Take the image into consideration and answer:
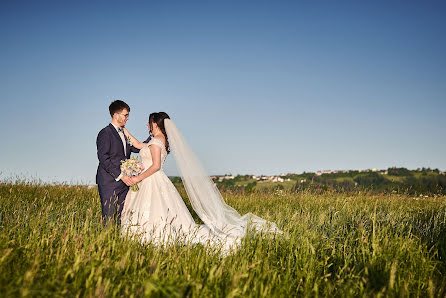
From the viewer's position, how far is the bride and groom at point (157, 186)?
714cm

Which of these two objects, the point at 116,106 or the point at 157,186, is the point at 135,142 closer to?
the point at 116,106

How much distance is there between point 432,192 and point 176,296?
15901 mm

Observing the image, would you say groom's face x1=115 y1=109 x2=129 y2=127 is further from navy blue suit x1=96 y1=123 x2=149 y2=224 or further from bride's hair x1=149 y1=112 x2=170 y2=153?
bride's hair x1=149 y1=112 x2=170 y2=153

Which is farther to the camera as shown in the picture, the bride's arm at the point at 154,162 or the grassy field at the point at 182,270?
the bride's arm at the point at 154,162

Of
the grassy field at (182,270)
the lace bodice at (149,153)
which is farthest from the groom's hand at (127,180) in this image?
the grassy field at (182,270)

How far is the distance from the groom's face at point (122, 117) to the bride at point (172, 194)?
0.32 m

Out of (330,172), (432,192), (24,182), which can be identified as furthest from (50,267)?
(330,172)

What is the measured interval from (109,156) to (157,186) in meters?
1.21

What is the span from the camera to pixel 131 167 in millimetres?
7156

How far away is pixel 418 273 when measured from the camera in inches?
181

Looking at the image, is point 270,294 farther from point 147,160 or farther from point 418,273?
point 147,160

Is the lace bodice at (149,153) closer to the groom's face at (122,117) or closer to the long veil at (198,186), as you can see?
the long veil at (198,186)

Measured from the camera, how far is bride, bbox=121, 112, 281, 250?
730 centimetres

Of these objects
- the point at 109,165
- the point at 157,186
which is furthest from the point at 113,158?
the point at 157,186
